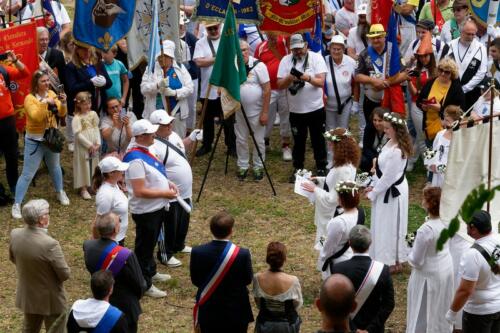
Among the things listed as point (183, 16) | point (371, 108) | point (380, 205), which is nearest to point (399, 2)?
point (371, 108)

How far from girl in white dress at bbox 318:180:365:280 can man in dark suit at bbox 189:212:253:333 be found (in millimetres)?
1323

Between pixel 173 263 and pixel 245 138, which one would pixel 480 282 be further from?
pixel 245 138

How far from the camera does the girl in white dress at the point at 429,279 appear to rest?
867 centimetres

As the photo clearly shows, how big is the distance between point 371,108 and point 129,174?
5368 mm

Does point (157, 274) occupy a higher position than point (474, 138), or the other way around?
point (474, 138)

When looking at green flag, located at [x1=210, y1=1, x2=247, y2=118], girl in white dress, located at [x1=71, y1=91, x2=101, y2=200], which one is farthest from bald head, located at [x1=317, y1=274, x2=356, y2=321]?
girl in white dress, located at [x1=71, y1=91, x2=101, y2=200]

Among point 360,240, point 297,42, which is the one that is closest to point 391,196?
point 360,240

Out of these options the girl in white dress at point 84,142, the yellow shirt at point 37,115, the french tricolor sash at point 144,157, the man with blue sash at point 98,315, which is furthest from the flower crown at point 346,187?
the girl in white dress at point 84,142

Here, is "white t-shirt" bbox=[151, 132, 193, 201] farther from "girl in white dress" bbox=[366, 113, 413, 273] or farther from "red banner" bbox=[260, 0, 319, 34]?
"red banner" bbox=[260, 0, 319, 34]

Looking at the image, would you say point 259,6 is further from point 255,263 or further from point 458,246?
point 458,246

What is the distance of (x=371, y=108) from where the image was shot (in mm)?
14281

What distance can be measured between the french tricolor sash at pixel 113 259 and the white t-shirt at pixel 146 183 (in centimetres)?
181

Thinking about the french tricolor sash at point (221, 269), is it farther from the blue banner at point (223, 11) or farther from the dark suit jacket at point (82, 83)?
the blue banner at point (223, 11)

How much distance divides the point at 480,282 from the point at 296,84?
6.30 metres
